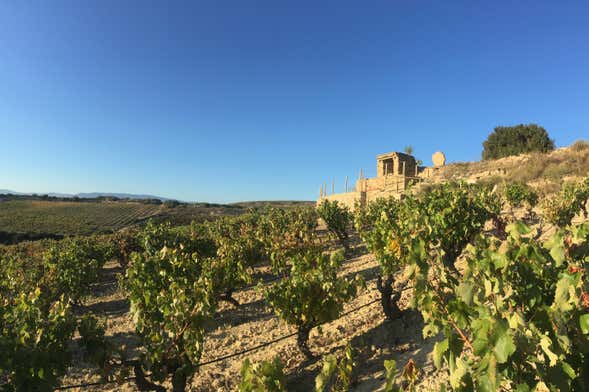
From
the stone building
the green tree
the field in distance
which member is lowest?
the field in distance

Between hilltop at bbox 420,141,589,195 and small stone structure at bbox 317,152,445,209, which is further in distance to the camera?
small stone structure at bbox 317,152,445,209

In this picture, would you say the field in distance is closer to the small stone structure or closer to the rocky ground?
the small stone structure

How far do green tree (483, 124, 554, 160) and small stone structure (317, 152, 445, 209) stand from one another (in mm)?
7815

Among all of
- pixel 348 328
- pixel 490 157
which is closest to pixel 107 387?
pixel 348 328

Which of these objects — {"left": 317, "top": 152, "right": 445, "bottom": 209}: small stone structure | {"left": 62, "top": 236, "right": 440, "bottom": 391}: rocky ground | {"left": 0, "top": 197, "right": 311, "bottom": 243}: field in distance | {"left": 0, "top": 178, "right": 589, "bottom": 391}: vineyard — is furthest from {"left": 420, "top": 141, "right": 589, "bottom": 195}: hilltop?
{"left": 0, "top": 197, "right": 311, "bottom": 243}: field in distance

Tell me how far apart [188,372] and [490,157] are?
4194cm

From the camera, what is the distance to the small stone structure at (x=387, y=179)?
31031 mm

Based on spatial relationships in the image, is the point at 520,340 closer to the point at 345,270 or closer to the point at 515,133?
the point at 345,270

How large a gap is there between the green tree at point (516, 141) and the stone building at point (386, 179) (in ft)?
26.9

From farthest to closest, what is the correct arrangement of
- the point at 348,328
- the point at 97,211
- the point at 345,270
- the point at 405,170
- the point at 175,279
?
the point at 97,211, the point at 405,170, the point at 345,270, the point at 348,328, the point at 175,279

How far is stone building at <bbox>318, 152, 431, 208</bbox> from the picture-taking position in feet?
102

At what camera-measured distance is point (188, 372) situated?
508 cm

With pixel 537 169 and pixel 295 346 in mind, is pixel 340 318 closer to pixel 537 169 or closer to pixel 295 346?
pixel 295 346

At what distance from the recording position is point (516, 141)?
35875 millimetres
